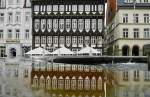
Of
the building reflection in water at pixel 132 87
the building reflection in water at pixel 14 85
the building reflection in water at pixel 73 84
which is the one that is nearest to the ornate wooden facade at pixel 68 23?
the building reflection in water at pixel 14 85

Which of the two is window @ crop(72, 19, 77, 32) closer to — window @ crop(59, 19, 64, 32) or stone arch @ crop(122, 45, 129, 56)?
window @ crop(59, 19, 64, 32)

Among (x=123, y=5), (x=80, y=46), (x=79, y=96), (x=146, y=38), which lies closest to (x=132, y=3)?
(x=123, y=5)

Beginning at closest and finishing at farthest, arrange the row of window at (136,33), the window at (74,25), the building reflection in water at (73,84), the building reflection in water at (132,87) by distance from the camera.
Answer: the building reflection in water at (132,87) → the building reflection in water at (73,84) → the row of window at (136,33) → the window at (74,25)

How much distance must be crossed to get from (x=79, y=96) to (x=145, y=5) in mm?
54689

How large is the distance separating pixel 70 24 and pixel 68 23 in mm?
397

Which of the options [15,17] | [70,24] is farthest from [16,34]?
[70,24]

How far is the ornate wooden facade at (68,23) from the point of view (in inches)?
2506

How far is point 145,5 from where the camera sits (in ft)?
206

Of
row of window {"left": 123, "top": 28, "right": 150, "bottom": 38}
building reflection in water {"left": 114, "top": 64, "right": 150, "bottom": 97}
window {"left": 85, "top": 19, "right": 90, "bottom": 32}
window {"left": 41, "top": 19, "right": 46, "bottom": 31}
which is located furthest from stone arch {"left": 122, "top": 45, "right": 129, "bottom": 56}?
building reflection in water {"left": 114, "top": 64, "right": 150, "bottom": 97}

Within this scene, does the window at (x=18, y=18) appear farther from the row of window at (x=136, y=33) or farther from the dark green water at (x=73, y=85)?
the dark green water at (x=73, y=85)

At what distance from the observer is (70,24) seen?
6412 centimetres

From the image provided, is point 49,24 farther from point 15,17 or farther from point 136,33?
point 136,33

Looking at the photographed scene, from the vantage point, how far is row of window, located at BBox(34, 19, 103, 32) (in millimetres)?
63938

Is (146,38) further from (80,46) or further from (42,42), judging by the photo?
(42,42)
